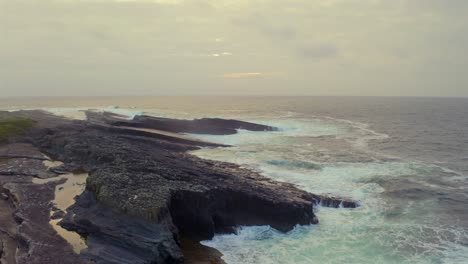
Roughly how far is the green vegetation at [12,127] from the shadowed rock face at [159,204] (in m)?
12.6

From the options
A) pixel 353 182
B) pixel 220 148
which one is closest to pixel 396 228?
pixel 353 182

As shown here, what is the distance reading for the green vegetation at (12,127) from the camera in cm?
4929

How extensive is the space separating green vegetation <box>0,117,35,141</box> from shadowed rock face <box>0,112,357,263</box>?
12553mm

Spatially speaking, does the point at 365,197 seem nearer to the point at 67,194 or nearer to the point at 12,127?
the point at 67,194

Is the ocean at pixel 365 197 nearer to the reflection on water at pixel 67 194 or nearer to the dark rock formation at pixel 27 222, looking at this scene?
the reflection on water at pixel 67 194

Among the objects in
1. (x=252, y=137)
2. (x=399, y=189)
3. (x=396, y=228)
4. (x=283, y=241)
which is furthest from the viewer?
(x=252, y=137)

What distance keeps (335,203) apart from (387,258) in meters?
8.75

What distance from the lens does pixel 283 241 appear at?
2586cm

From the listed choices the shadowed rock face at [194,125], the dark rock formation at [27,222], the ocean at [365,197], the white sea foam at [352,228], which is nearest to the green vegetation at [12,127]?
the shadowed rock face at [194,125]

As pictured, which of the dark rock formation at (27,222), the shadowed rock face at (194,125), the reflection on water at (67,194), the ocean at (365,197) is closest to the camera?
the dark rock formation at (27,222)

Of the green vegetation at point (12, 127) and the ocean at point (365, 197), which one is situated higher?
the green vegetation at point (12, 127)

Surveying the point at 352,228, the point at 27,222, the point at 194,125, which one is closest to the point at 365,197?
the point at 352,228

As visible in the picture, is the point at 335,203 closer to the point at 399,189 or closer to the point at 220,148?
the point at 399,189

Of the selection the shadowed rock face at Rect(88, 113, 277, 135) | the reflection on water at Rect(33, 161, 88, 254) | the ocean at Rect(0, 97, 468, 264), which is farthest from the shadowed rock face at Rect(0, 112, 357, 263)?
the shadowed rock face at Rect(88, 113, 277, 135)
